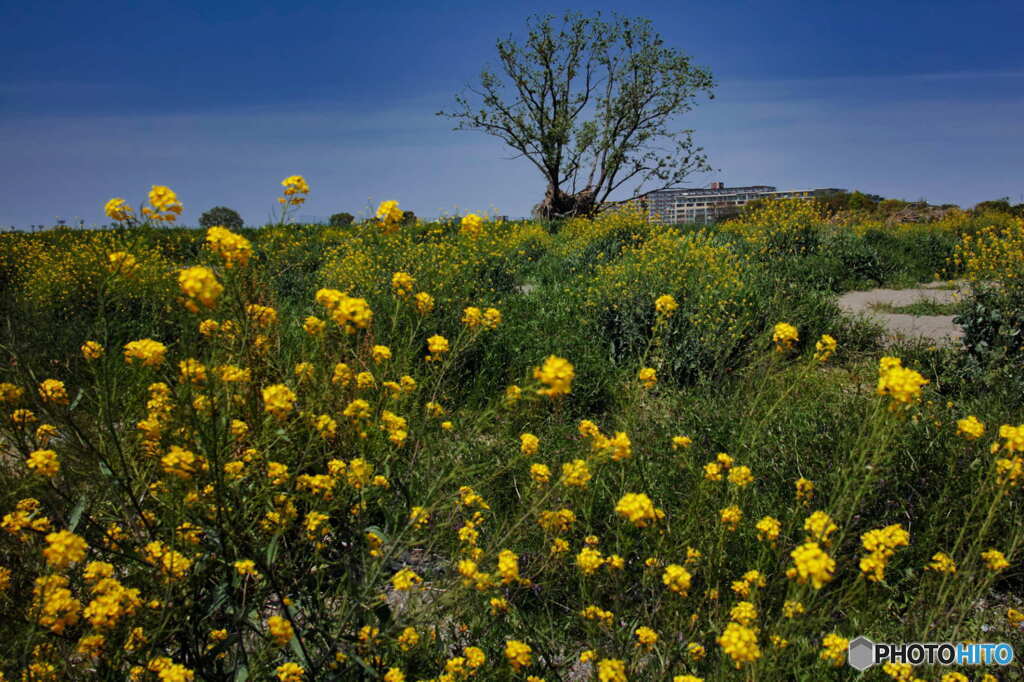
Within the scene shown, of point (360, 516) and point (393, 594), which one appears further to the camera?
point (393, 594)

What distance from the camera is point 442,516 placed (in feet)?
8.57

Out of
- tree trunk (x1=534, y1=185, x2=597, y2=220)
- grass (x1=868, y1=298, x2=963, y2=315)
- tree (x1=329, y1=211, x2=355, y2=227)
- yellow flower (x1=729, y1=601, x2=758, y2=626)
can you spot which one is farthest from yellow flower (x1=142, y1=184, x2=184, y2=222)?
tree trunk (x1=534, y1=185, x2=597, y2=220)

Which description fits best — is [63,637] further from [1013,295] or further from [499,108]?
[499,108]

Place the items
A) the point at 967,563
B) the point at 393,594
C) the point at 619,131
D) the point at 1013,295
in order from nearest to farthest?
the point at 967,563 < the point at 393,594 < the point at 1013,295 < the point at 619,131

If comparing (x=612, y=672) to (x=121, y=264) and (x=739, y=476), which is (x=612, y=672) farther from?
(x=121, y=264)

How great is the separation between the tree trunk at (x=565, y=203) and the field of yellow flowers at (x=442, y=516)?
1914 cm

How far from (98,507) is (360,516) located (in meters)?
0.94

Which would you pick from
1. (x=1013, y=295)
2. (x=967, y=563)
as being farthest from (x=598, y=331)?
(x=967, y=563)

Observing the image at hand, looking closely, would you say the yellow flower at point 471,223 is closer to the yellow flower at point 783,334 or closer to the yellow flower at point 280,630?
the yellow flower at point 783,334

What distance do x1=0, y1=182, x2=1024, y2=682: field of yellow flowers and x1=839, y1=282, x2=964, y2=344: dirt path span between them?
1.92m

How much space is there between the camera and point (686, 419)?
11.5ft

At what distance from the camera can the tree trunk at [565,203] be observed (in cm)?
2248

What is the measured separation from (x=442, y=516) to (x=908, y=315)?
6876mm

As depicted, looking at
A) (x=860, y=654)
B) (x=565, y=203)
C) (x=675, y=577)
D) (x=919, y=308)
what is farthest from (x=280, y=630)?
(x=565, y=203)
